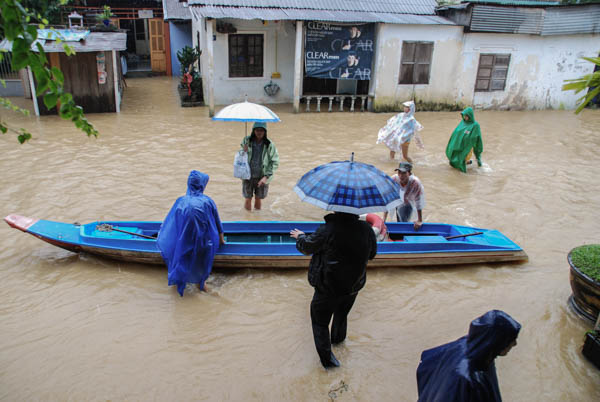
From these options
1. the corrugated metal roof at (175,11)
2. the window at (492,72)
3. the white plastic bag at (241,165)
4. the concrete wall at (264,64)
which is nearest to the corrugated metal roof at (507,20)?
the window at (492,72)

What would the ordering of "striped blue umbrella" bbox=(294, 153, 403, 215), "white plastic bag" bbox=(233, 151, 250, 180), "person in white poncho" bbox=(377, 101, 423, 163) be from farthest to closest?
"person in white poncho" bbox=(377, 101, 423, 163)
"white plastic bag" bbox=(233, 151, 250, 180)
"striped blue umbrella" bbox=(294, 153, 403, 215)

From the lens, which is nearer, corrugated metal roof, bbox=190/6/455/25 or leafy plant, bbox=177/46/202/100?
corrugated metal roof, bbox=190/6/455/25

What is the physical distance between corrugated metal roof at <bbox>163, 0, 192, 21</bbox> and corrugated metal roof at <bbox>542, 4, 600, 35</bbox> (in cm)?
1424

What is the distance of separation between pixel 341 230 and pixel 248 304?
2201 mm

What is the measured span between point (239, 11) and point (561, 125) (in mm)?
11473

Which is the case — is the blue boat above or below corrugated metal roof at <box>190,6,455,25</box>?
below

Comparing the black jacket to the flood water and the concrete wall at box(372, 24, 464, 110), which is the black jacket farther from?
the concrete wall at box(372, 24, 464, 110)

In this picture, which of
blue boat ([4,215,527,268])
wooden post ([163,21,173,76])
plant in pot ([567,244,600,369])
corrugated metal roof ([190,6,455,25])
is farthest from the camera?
wooden post ([163,21,173,76])

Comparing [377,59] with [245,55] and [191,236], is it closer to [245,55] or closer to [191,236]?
[245,55]

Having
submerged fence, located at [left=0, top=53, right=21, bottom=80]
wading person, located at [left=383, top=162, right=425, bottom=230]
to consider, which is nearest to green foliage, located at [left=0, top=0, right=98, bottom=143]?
wading person, located at [left=383, top=162, right=425, bottom=230]

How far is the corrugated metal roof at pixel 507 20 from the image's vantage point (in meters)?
15.7

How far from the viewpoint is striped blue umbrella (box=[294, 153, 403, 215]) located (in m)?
3.53

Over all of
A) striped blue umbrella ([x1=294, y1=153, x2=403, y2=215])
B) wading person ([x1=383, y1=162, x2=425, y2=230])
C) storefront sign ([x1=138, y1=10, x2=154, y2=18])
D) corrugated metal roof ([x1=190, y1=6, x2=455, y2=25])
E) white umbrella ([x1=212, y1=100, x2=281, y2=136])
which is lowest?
wading person ([x1=383, y1=162, x2=425, y2=230])

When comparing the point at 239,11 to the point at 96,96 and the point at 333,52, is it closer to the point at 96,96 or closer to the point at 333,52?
the point at 333,52
